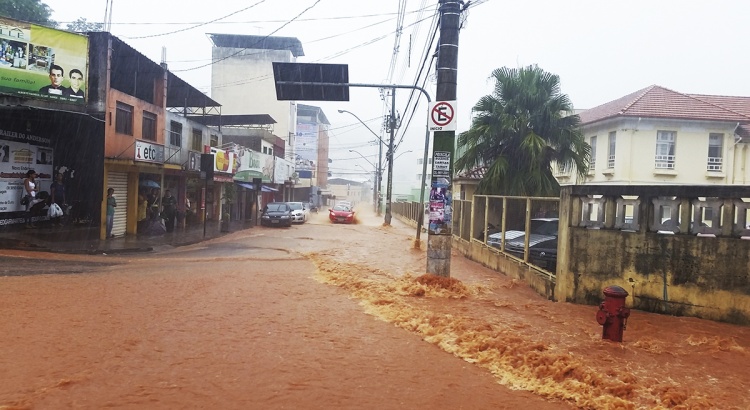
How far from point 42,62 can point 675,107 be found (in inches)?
933

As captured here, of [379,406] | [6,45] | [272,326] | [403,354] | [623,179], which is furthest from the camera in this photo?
[623,179]

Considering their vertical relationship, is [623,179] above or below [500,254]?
above

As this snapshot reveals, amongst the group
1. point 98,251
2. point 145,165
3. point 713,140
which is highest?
point 713,140

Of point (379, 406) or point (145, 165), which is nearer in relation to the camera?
point (379, 406)

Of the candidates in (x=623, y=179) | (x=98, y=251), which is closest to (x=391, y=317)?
(x=98, y=251)

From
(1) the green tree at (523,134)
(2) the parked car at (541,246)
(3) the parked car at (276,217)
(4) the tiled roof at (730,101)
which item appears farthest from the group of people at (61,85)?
(4) the tiled roof at (730,101)

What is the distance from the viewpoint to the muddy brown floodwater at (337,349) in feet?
14.7

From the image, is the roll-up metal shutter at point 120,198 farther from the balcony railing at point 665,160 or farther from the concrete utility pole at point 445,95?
the balcony railing at point 665,160

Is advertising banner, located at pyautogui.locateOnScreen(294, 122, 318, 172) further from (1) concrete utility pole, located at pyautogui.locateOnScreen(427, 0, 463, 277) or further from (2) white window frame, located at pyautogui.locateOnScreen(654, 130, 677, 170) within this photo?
(1) concrete utility pole, located at pyautogui.locateOnScreen(427, 0, 463, 277)

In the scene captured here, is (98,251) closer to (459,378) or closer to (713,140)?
(459,378)

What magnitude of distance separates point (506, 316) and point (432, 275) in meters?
2.16

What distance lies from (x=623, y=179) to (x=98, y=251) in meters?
19.9

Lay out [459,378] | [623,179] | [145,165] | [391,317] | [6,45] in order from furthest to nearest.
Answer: [623,179] → [145,165] → [6,45] → [391,317] → [459,378]

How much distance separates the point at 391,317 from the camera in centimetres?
750
